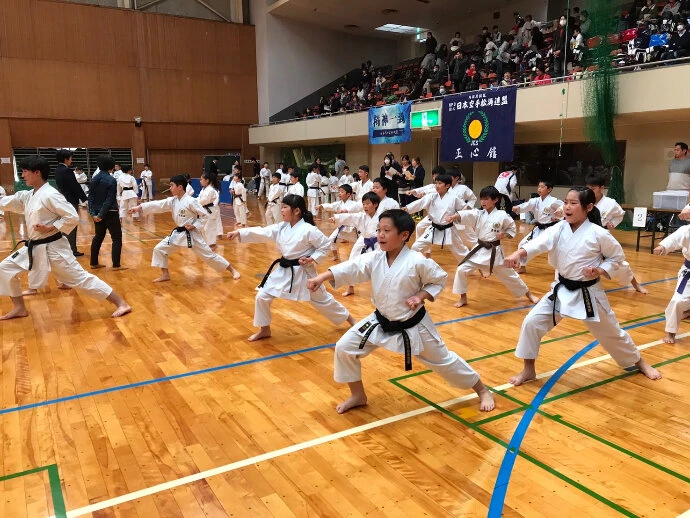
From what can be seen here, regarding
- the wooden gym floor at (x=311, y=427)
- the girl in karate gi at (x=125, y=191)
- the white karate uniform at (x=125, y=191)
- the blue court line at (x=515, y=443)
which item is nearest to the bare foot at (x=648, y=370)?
the wooden gym floor at (x=311, y=427)

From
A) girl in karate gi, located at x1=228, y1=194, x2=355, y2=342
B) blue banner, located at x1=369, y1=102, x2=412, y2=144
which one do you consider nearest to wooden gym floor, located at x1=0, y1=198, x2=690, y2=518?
girl in karate gi, located at x1=228, y1=194, x2=355, y2=342

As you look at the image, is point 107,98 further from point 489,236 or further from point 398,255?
point 398,255

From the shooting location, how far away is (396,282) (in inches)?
123

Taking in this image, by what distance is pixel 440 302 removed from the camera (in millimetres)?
6145

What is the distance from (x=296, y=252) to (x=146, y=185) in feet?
58.0

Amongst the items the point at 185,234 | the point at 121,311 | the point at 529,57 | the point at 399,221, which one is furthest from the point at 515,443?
the point at 529,57

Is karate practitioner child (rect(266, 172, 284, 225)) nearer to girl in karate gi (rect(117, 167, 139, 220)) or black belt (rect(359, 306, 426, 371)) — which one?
girl in karate gi (rect(117, 167, 139, 220))

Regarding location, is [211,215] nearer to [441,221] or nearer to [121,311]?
[121,311]

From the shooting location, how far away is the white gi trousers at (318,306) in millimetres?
4672

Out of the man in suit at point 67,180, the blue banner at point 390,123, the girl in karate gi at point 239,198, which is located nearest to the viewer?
the man in suit at point 67,180

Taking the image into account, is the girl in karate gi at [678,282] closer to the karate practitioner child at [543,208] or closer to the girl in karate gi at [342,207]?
the karate practitioner child at [543,208]

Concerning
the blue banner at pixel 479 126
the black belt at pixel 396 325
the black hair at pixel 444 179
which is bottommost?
the black belt at pixel 396 325

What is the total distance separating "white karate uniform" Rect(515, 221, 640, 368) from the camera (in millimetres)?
3561

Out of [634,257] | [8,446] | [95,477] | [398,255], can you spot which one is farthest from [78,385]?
[634,257]
